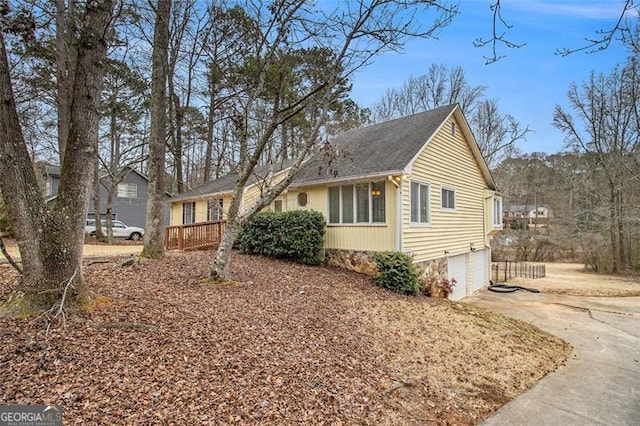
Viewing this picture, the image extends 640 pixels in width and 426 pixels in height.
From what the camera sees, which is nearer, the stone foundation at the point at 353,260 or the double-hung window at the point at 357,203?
the double-hung window at the point at 357,203

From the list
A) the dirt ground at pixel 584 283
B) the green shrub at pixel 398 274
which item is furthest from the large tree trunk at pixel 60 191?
the dirt ground at pixel 584 283

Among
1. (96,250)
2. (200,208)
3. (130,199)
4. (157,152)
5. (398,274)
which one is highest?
(130,199)

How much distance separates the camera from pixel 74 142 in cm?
417

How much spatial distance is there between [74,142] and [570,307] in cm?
1394

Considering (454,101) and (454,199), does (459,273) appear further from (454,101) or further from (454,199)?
(454,101)

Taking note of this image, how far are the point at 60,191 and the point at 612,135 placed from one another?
2789 cm

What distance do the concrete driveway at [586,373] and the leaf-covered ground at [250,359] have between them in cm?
28

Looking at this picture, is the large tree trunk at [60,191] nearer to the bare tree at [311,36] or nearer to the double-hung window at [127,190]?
the bare tree at [311,36]

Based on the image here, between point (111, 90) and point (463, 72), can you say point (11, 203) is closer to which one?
point (111, 90)

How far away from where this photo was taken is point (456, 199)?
1315 cm

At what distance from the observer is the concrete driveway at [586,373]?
4.05 meters

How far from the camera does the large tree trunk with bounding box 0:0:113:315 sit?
377 cm

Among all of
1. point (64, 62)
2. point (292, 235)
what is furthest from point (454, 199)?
point (64, 62)

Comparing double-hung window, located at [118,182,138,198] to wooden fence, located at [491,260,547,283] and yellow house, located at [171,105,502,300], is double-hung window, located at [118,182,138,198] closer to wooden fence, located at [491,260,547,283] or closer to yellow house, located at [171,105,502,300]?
yellow house, located at [171,105,502,300]
